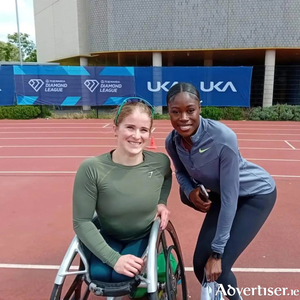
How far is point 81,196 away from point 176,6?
1623 centimetres

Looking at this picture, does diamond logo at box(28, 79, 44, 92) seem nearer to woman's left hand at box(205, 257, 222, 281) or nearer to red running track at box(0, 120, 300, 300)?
red running track at box(0, 120, 300, 300)

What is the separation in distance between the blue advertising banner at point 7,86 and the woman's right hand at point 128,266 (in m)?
15.1

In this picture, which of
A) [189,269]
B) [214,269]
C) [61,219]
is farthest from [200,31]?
[214,269]

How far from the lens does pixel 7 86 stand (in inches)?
595

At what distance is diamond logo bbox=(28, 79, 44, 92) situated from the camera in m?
15.0

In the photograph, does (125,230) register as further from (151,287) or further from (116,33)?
(116,33)

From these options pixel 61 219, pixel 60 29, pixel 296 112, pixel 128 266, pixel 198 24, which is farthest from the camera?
pixel 60 29

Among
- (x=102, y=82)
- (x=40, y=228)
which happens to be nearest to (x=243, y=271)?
(x=40, y=228)

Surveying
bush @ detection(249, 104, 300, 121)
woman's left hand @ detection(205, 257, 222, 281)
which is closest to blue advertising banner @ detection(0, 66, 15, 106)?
bush @ detection(249, 104, 300, 121)

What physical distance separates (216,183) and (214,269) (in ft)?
1.68

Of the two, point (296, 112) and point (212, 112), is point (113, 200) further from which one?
point (296, 112)

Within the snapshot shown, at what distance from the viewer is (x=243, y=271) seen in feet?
9.80

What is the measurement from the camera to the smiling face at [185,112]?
1865 millimetres

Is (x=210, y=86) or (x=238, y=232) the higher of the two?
(x=210, y=86)
